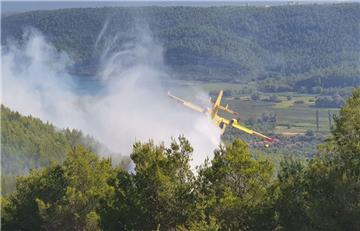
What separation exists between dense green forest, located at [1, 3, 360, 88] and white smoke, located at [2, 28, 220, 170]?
12.3 feet

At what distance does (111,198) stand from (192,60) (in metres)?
155

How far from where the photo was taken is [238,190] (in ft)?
58.2

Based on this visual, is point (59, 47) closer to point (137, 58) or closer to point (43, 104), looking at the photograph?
point (137, 58)

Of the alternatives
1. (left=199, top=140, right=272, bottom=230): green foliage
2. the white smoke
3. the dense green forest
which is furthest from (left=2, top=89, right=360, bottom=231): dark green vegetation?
the dense green forest

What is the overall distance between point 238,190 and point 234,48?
17013 cm

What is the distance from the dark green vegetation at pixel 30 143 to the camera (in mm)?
71125

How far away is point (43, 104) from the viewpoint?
398ft

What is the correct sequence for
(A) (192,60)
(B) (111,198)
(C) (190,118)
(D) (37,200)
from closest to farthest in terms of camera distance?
1. (B) (111,198)
2. (D) (37,200)
3. (C) (190,118)
4. (A) (192,60)

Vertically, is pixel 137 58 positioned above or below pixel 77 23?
below

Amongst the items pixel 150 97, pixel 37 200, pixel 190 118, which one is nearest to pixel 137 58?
pixel 150 97

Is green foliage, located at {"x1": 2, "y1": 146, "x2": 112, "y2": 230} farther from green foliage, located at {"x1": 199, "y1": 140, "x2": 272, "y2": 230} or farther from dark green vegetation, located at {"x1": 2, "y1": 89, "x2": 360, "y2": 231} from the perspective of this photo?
green foliage, located at {"x1": 199, "y1": 140, "x2": 272, "y2": 230}

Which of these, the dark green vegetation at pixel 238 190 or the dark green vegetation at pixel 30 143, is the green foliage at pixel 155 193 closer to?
the dark green vegetation at pixel 238 190

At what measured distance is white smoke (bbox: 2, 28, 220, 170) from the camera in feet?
265

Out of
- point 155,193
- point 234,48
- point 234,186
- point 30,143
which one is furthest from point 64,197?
point 234,48
